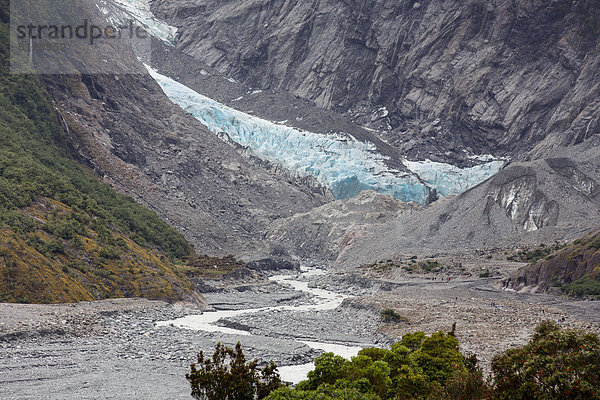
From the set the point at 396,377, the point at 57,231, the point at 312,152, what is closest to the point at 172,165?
the point at 312,152

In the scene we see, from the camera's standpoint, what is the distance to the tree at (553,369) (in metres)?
11.1

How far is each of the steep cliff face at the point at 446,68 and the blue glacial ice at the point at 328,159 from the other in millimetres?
17480

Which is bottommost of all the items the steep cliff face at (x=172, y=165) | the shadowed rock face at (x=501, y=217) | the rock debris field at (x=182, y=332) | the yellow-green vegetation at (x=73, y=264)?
the rock debris field at (x=182, y=332)

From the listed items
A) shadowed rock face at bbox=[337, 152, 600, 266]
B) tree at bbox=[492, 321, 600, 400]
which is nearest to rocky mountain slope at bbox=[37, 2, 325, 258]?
shadowed rock face at bbox=[337, 152, 600, 266]

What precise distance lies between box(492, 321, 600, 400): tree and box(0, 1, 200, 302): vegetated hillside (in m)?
29.9

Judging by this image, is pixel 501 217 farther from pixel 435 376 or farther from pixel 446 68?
pixel 446 68

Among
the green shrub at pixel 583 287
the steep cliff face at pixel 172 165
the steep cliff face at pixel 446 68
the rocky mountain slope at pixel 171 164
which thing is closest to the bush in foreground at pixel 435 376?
the green shrub at pixel 583 287

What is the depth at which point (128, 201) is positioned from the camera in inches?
2908

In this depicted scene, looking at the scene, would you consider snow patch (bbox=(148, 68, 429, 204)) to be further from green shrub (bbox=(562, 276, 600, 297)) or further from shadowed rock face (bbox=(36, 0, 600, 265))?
green shrub (bbox=(562, 276, 600, 297))

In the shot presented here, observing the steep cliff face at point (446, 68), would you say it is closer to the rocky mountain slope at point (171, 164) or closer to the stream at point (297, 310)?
the rocky mountain slope at point (171, 164)

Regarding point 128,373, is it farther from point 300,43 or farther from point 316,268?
point 300,43

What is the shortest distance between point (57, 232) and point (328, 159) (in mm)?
101342

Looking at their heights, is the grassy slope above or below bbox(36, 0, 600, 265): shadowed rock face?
below

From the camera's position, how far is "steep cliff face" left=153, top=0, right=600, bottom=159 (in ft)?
467
